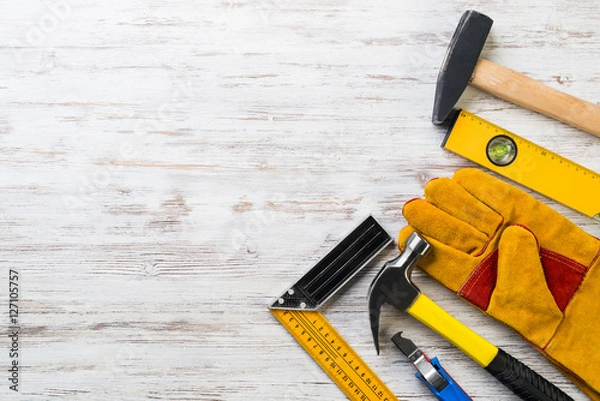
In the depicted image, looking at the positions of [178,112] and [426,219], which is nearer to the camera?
[426,219]

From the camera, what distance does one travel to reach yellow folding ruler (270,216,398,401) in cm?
171

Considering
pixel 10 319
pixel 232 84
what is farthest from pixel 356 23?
pixel 10 319

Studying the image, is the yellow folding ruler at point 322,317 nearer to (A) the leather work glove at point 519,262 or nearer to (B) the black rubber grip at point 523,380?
(A) the leather work glove at point 519,262

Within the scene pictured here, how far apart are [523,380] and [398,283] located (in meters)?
0.45

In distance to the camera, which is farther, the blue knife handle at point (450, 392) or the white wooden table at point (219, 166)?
the white wooden table at point (219, 166)

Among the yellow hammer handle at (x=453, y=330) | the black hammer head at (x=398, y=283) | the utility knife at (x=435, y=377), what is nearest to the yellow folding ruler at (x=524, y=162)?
the black hammer head at (x=398, y=283)

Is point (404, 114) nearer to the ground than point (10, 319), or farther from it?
farther from it

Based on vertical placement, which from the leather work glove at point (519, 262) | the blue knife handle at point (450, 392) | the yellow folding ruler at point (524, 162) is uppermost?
the yellow folding ruler at point (524, 162)

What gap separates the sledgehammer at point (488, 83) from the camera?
1707 millimetres

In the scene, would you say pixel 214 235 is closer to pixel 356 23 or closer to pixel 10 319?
pixel 10 319

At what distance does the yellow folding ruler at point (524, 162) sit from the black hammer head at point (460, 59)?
9cm

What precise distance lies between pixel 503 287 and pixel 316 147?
714 mm

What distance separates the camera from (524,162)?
5.75 feet

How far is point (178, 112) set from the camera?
1.80 m
